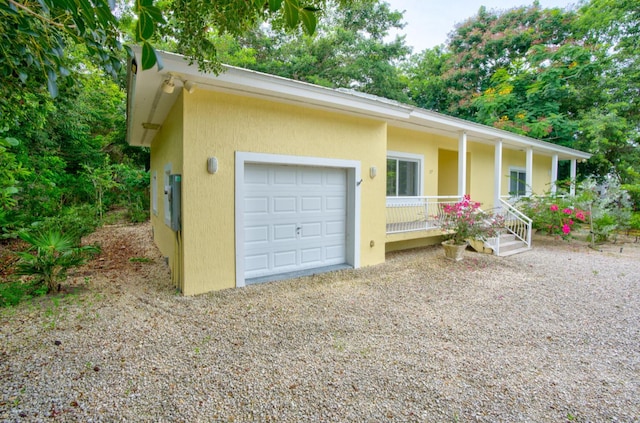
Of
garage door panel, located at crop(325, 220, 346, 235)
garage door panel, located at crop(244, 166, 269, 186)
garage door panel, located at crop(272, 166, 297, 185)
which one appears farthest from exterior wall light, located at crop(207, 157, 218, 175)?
garage door panel, located at crop(325, 220, 346, 235)

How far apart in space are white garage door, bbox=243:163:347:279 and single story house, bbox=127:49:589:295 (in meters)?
0.02

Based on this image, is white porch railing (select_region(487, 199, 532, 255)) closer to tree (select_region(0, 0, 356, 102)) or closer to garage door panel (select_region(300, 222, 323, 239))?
garage door panel (select_region(300, 222, 323, 239))

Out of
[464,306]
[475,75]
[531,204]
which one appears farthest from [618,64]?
[464,306]

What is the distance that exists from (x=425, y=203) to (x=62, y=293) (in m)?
8.00

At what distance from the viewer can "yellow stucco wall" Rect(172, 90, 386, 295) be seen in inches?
191

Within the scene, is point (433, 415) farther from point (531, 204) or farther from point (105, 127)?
point (105, 127)

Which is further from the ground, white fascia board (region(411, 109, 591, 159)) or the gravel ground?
white fascia board (region(411, 109, 591, 159))

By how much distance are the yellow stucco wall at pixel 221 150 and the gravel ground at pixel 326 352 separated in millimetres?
511

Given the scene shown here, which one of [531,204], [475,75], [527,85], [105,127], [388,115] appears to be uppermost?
[475,75]

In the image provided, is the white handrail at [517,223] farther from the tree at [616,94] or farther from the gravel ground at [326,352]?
the tree at [616,94]

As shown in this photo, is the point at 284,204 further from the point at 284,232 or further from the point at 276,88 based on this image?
the point at 276,88

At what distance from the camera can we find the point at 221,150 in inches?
200

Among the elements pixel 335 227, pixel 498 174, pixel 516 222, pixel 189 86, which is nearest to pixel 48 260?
pixel 189 86

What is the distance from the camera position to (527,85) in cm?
1588
